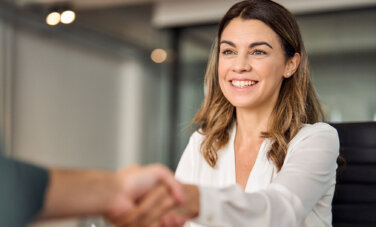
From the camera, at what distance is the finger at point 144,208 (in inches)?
39.1

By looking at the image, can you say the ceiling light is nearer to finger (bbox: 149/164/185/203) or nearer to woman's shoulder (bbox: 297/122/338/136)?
woman's shoulder (bbox: 297/122/338/136)

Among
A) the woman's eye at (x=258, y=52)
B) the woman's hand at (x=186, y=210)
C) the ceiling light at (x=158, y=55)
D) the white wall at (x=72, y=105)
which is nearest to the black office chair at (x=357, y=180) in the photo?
the woman's eye at (x=258, y=52)

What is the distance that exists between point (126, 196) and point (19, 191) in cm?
34

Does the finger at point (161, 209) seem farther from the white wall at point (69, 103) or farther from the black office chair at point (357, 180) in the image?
the white wall at point (69, 103)

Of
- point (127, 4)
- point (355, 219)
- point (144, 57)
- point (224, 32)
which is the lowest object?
point (355, 219)

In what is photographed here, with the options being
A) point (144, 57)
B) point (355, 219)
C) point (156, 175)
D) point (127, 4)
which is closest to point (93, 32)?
point (127, 4)

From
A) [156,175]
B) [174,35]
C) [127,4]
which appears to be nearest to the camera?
[156,175]

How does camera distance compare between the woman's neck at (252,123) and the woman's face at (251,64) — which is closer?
the woman's face at (251,64)

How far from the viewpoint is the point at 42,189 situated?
2.49 feet

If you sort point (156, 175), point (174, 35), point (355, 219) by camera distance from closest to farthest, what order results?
1. point (156, 175)
2. point (355, 219)
3. point (174, 35)

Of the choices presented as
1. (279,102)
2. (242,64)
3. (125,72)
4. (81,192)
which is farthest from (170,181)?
(125,72)

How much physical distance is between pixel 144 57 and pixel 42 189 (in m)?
6.07

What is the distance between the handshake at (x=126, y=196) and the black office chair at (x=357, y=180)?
82 centimetres

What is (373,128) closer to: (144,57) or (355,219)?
(355,219)
